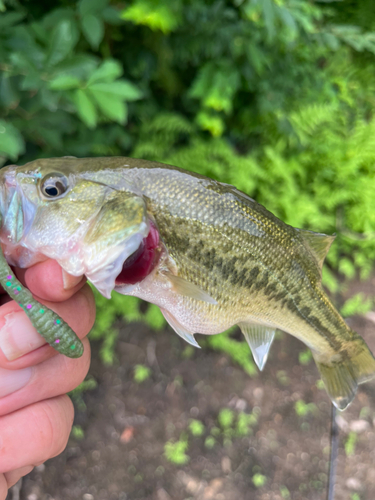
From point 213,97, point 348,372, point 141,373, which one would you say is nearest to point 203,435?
point 141,373

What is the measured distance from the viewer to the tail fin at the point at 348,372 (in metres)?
1.56

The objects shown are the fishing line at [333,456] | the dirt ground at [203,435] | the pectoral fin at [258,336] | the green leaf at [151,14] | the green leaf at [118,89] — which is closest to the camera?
the green leaf at [118,89]

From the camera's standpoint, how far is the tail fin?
1.56 m

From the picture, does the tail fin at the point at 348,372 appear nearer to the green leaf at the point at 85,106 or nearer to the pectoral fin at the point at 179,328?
the pectoral fin at the point at 179,328

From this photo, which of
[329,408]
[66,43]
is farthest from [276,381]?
[66,43]

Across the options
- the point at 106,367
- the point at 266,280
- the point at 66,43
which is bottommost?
the point at 106,367

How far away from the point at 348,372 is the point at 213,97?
1.89 metres

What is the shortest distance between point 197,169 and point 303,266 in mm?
1819

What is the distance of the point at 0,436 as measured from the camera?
3.78ft

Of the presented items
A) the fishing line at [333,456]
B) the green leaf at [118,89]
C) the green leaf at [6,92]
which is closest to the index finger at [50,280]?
the green leaf at [118,89]

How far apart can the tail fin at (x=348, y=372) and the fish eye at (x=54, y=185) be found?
1310mm

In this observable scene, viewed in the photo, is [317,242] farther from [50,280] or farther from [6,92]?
[6,92]

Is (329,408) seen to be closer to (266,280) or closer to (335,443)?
(335,443)

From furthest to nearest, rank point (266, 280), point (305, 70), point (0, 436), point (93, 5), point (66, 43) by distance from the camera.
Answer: point (305, 70), point (93, 5), point (66, 43), point (266, 280), point (0, 436)
